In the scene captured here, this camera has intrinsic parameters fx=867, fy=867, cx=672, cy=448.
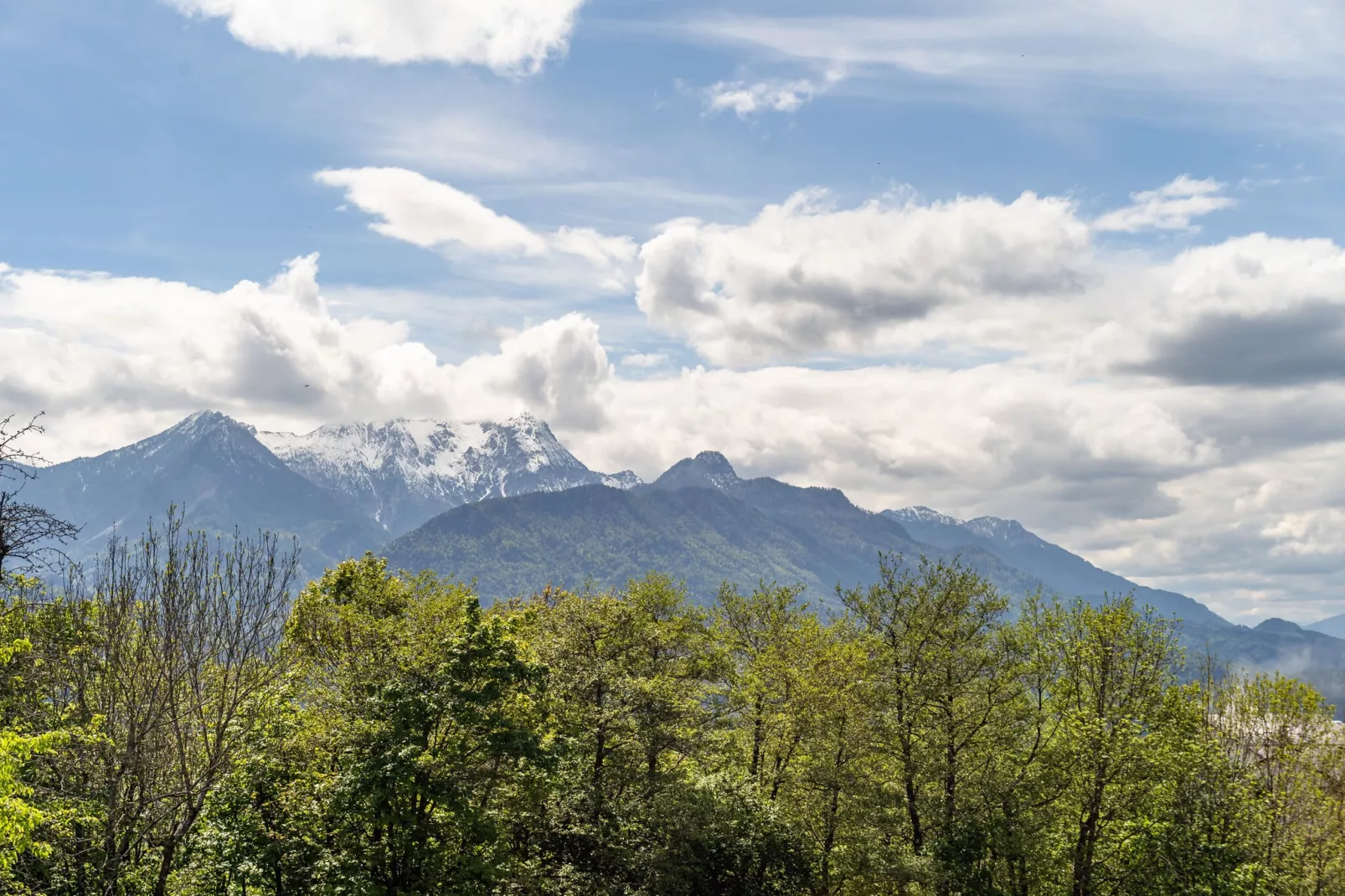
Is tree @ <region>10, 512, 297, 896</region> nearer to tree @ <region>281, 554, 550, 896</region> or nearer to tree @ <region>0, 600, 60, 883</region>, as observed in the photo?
tree @ <region>281, 554, 550, 896</region>

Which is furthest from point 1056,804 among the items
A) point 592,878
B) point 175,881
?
point 175,881

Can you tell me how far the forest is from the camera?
3275 centimetres

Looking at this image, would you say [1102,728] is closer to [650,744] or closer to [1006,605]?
[1006,605]

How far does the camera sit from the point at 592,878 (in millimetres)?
40312

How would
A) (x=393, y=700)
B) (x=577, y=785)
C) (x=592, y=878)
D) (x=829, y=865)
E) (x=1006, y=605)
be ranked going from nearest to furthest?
1. (x=393, y=700)
2. (x=592, y=878)
3. (x=577, y=785)
4. (x=829, y=865)
5. (x=1006, y=605)

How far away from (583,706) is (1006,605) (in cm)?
2601

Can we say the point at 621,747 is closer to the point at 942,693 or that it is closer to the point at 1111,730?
the point at 942,693

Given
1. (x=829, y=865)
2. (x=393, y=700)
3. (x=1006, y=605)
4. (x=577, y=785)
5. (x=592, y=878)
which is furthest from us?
(x=1006, y=605)

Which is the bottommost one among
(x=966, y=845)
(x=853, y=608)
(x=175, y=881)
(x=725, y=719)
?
(x=175, y=881)

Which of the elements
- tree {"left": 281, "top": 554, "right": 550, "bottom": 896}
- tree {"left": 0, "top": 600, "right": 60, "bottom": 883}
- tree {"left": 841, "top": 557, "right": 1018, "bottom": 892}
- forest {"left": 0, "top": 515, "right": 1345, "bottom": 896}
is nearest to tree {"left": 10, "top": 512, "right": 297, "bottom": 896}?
forest {"left": 0, "top": 515, "right": 1345, "bottom": 896}

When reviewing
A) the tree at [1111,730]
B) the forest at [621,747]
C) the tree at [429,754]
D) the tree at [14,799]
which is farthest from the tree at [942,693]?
the tree at [14,799]

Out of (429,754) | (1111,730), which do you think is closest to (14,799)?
(429,754)

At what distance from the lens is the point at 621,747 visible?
4459cm

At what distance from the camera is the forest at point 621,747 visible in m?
32.8
